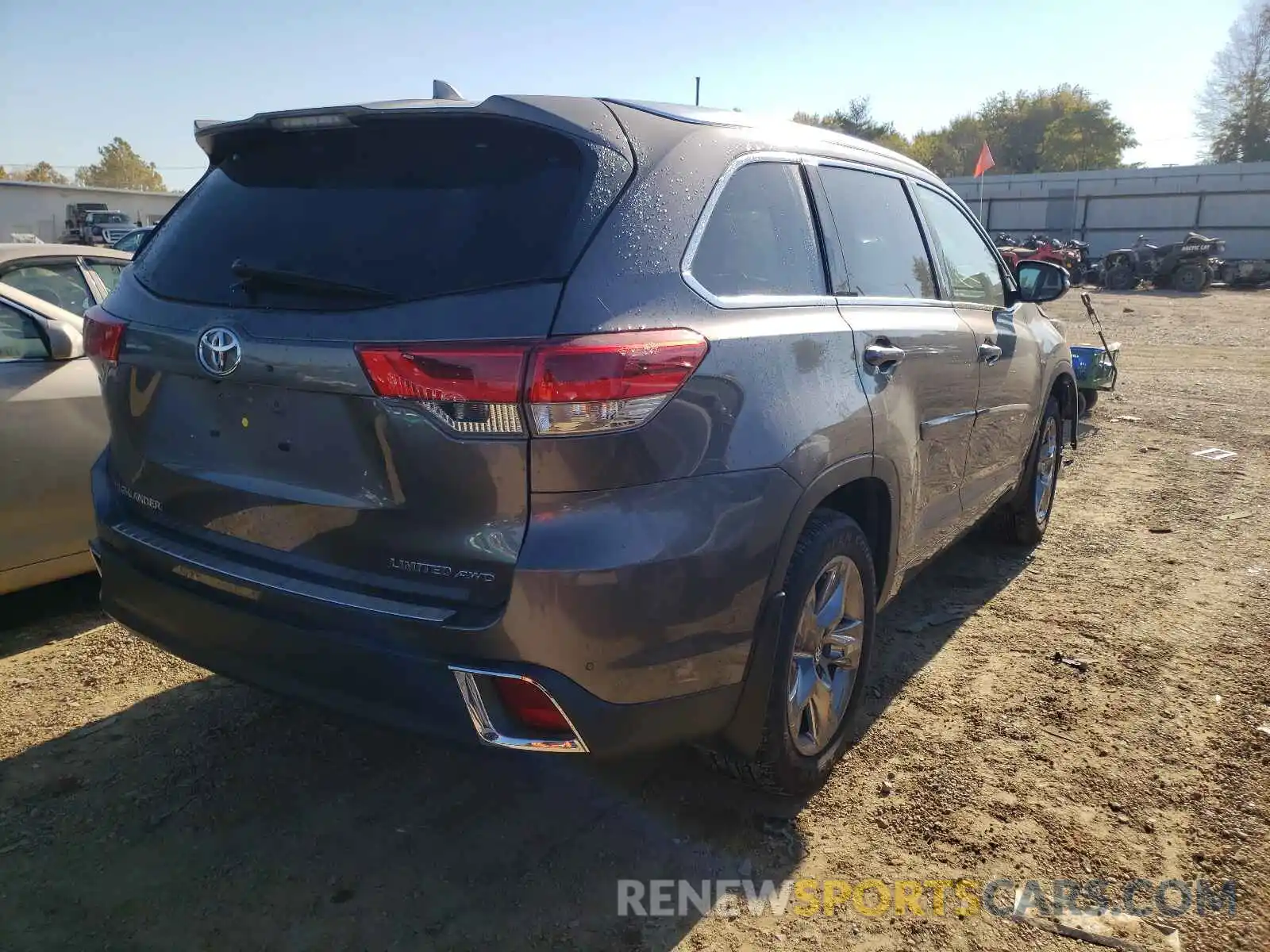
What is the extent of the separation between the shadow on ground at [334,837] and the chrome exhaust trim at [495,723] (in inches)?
2.5

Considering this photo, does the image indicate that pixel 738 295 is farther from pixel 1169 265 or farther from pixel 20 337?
pixel 1169 265

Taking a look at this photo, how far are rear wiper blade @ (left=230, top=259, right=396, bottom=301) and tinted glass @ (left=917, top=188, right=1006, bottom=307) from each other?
98.4 inches

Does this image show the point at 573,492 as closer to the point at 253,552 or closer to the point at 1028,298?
the point at 253,552

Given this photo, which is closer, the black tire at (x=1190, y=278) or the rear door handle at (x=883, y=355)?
the rear door handle at (x=883, y=355)

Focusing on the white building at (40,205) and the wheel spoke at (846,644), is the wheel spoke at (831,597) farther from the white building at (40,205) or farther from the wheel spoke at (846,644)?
the white building at (40,205)

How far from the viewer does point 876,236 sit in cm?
333

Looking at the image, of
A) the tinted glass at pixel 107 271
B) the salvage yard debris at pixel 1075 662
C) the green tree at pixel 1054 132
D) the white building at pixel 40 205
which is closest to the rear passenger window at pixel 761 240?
the salvage yard debris at pixel 1075 662

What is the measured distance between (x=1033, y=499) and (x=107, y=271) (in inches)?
192

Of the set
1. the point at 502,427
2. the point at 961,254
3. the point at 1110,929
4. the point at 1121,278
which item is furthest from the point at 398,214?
the point at 1121,278

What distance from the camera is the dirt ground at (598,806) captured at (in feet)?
7.68

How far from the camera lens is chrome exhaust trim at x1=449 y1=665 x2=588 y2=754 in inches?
79.7

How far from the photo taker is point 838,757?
10.1 ft

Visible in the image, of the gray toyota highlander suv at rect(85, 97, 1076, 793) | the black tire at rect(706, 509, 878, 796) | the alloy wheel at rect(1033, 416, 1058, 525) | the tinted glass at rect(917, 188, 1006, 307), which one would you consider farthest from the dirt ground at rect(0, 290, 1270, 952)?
the tinted glass at rect(917, 188, 1006, 307)

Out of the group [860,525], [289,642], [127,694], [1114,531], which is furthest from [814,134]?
[1114,531]
